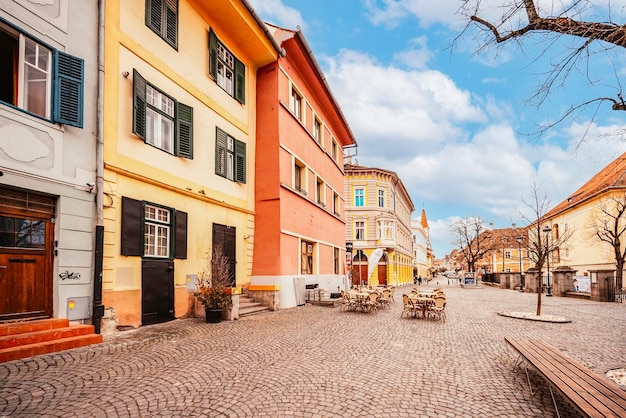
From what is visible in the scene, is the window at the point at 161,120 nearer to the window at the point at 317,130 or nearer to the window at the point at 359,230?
the window at the point at 317,130

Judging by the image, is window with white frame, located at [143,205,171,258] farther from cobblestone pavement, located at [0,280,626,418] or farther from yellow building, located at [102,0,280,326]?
cobblestone pavement, located at [0,280,626,418]

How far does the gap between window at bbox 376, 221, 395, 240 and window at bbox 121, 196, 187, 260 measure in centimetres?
3459

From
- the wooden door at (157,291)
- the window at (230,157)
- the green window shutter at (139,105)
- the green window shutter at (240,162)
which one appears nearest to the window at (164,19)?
the green window shutter at (139,105)

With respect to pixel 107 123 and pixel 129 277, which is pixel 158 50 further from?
pixel 129 277

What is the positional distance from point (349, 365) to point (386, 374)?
75 centimetres

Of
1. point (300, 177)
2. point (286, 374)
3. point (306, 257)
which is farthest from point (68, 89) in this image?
point (306, 257)

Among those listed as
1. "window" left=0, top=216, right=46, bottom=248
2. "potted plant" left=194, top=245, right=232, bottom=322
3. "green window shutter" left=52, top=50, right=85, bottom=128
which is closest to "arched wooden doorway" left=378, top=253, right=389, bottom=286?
"potted plant" left=194, top=245, right=232, bottom=322

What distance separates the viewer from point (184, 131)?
39.7 ft

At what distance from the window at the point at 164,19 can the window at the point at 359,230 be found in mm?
35048

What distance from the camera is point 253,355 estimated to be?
732 cm

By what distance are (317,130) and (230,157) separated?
9517mm

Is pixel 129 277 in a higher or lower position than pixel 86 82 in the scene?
lower

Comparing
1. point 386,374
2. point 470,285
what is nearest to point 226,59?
point 386,374

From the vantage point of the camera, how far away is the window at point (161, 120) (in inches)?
402
